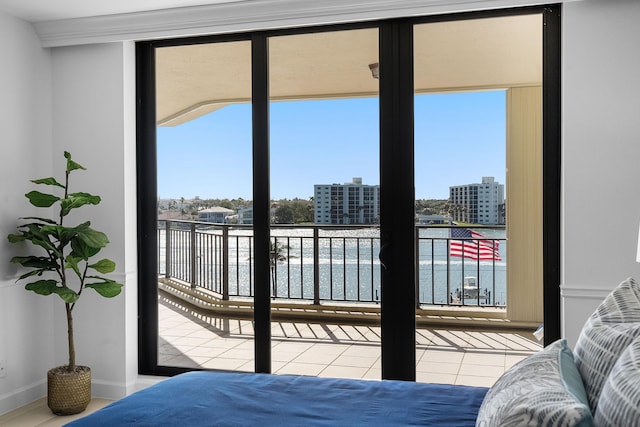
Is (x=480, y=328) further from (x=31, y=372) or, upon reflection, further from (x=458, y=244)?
(x=31, y=372)

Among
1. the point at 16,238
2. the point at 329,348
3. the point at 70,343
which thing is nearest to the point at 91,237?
the point at 16,238

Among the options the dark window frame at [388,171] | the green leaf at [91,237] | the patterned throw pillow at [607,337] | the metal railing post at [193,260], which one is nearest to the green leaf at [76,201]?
the green leaf at [91,237]

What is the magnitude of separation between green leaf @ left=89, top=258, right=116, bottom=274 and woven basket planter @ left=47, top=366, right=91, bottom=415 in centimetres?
64

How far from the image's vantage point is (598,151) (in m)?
3.10

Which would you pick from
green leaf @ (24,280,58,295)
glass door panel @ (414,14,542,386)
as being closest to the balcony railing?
glass door panel @ (414,14,542,386)

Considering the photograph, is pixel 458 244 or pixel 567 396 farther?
pixel 458 244

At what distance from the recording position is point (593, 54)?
3.11 meters

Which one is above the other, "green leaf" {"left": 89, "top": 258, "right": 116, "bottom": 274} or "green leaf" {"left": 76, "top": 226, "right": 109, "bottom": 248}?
"green leaf" {"left": 76, "top": 226, "right": 109, "bottom": 248}

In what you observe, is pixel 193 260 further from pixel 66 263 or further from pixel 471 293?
pixel 471 293

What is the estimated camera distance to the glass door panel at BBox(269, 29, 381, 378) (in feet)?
13.2

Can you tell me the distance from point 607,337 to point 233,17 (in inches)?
114

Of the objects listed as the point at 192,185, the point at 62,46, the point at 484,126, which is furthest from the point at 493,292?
the point at 62,46

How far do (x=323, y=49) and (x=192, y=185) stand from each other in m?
1.42

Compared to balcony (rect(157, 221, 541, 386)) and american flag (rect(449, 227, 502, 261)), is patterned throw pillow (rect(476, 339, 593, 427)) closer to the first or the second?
balcony (rect(157, 221, 541, 386))
